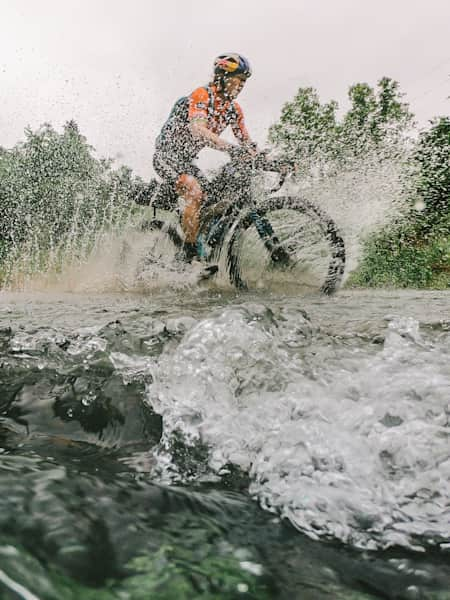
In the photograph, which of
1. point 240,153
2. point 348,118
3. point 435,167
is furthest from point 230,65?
point 348,118

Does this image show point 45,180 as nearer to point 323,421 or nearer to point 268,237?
point 268,237

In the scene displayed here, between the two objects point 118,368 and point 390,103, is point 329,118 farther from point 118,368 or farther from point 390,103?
point 118,368

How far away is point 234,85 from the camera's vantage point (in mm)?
5609

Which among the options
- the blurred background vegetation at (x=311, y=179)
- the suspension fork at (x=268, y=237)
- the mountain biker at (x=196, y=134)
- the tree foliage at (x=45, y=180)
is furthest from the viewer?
the tree foliage at (x=45, y=180)

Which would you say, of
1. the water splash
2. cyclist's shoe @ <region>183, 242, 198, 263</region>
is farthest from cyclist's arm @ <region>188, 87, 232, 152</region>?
the water splash

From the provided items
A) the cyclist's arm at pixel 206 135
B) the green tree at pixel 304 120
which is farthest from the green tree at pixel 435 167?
the cyclist's arm at pixel 206 135

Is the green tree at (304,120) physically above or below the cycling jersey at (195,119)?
above

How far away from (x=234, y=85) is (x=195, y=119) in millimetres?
575

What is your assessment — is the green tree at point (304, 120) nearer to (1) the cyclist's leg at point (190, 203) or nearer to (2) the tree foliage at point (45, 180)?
(2) the tree foliage at point (45, 180)

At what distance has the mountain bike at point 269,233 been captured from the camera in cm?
523

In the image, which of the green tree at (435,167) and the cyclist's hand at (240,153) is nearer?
the cyclist's hand at (240,153)

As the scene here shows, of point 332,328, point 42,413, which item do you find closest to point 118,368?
point 42,413

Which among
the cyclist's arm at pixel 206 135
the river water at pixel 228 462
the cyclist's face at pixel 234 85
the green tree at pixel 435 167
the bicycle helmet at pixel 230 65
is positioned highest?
the green tree at pixel 435 167

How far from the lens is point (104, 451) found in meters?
1.57
